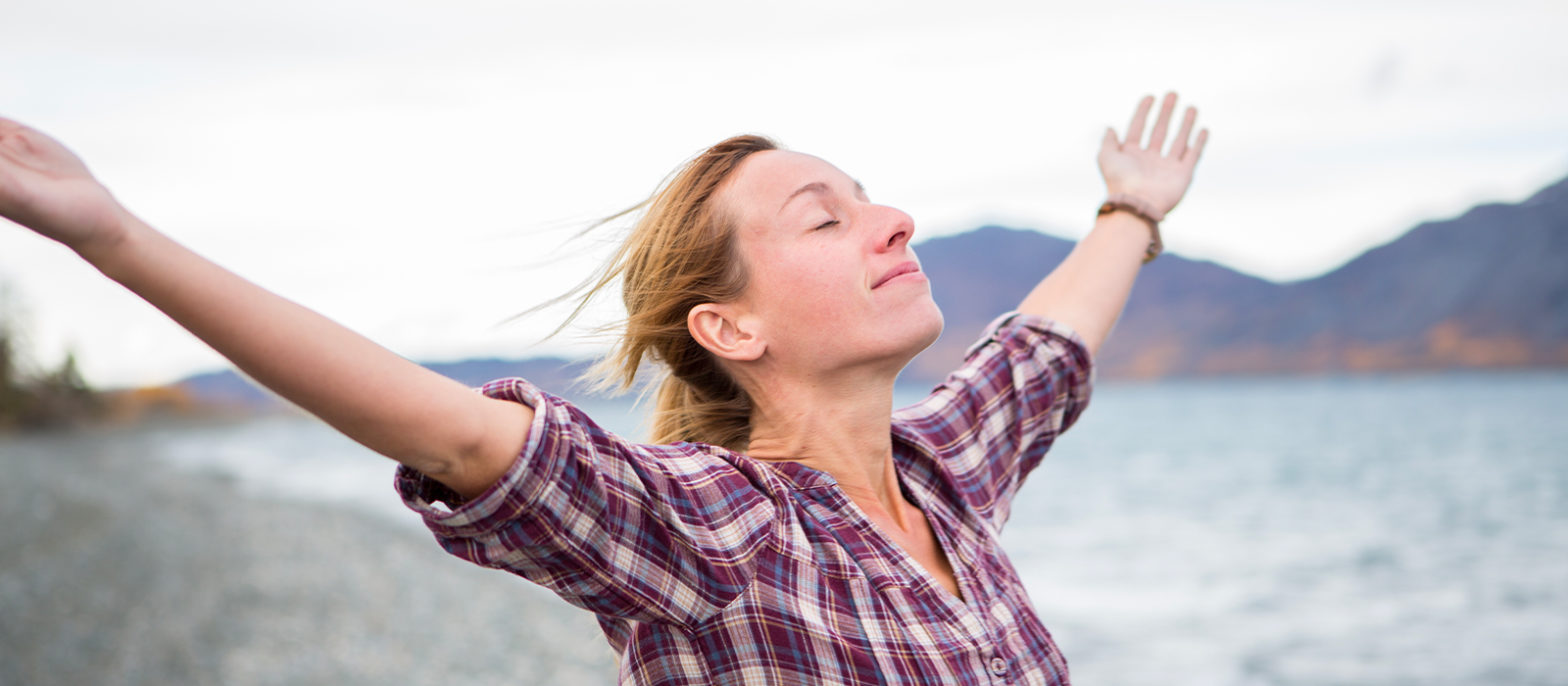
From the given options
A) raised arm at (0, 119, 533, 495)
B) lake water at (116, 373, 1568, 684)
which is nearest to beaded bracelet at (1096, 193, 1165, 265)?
raised arm at (0, 119, 533, 495)

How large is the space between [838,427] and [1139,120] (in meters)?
1.28

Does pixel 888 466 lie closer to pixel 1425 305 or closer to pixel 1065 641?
pixel 1065 641

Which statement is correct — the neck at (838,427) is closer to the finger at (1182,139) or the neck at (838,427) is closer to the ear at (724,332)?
the ear at (724,332)

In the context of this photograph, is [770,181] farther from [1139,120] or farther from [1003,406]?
[1139,120]

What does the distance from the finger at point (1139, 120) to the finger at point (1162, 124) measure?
0.09ft

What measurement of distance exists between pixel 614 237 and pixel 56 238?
0.99m

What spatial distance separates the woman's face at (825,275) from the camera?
162 cm

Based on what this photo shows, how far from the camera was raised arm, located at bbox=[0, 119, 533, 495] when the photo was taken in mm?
950

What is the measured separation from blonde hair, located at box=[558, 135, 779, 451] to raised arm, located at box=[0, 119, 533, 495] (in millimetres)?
609

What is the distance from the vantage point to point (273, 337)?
3.33 ft

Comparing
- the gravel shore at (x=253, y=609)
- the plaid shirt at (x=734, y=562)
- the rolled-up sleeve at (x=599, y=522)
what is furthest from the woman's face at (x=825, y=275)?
the gravel shore at (x=253, y=609)

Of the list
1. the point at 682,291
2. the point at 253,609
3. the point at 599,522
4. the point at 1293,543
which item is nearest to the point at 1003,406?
the point at 682,291

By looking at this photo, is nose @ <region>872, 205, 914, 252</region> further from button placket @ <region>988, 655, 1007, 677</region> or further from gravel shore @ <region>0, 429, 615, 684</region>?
gravel shore @ <region>0, 429, 615, 684</region>

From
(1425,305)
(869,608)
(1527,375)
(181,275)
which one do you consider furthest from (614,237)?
(1527,375)
